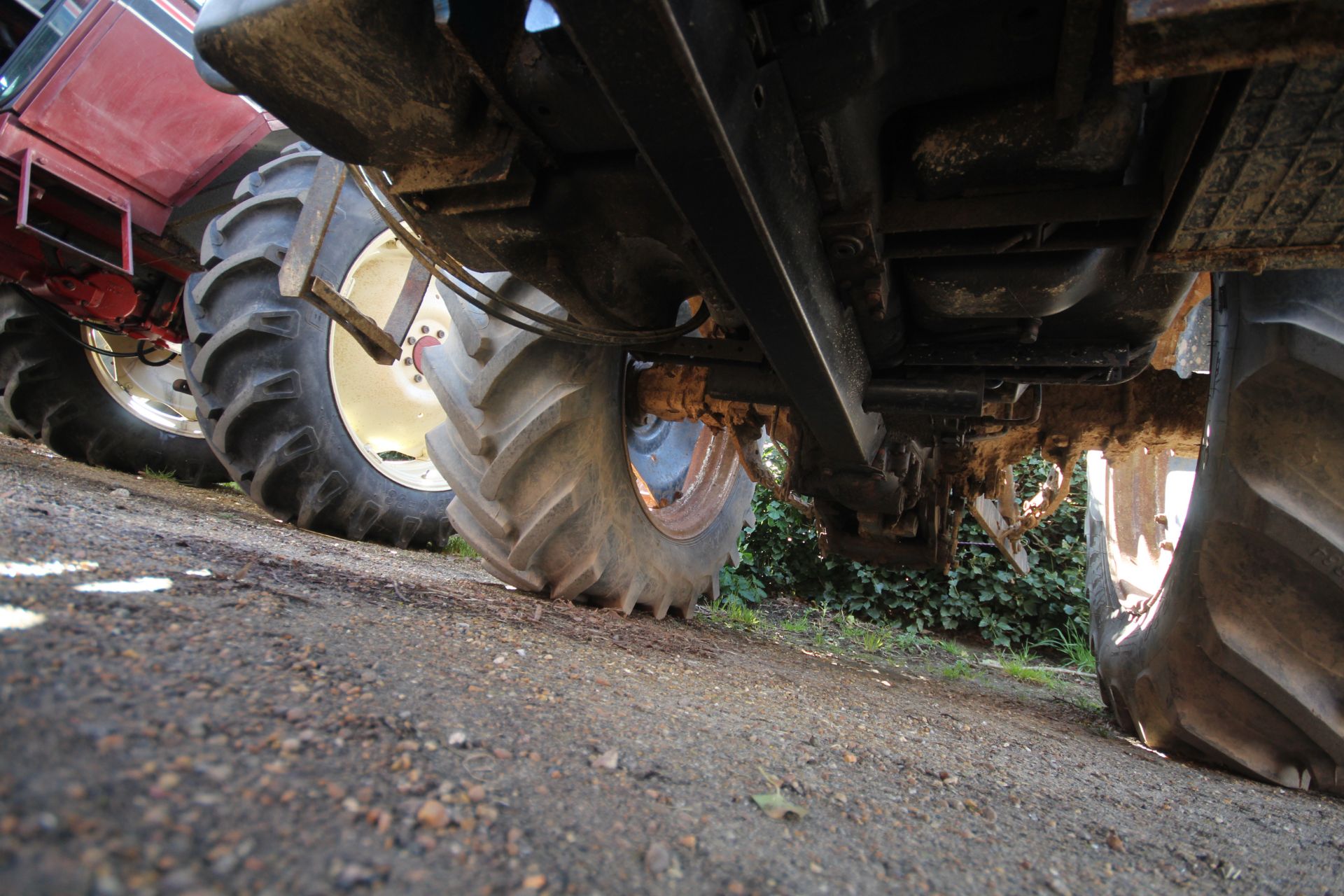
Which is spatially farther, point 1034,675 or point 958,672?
point 1034,675

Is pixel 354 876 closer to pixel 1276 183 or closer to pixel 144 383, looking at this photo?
pixel 1276 183

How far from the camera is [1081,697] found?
2775 millimetres

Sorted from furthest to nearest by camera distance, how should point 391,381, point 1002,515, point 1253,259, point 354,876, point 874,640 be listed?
point 874,640 < point 391,381 < point 1002,515 < point 1253,259 < point 354,876

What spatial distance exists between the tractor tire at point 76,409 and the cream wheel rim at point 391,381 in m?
1.34

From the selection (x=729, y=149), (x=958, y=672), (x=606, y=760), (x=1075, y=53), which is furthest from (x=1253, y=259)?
(x=958, y=672)

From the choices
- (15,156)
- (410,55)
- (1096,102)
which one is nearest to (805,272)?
(1096,102)

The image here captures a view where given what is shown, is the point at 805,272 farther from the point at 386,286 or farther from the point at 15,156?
the point at 15,156

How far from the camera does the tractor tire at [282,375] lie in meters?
2.48

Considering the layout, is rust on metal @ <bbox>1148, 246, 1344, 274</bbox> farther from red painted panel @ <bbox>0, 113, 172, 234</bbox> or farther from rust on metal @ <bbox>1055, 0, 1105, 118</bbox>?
red painted panel @ <bbox>0, 113, 172, 234</bbox>

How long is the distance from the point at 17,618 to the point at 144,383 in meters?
4.46

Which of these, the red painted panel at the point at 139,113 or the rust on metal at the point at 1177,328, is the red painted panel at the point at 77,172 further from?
the rust on metal at the point at 1177,328

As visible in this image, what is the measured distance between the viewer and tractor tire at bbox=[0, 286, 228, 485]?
353cm

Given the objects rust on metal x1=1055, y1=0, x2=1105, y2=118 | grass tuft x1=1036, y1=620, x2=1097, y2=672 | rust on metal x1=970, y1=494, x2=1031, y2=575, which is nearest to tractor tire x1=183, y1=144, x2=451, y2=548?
rust on metal x1=970, y1=494, x2=1031, y2=575

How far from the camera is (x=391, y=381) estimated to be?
320 cm
